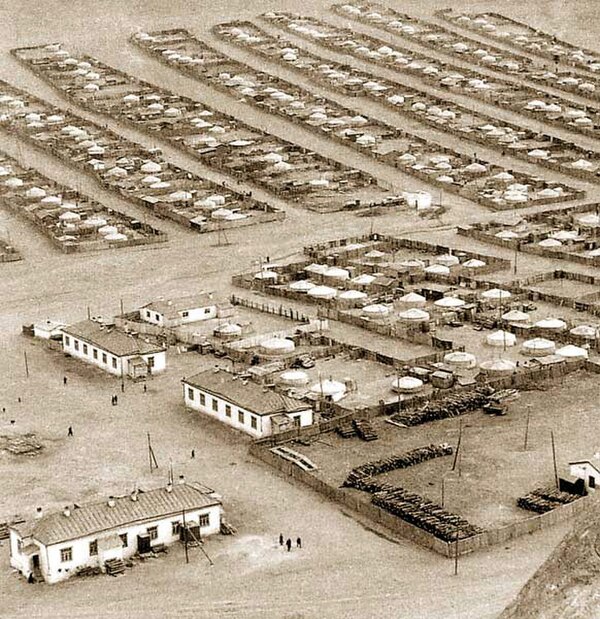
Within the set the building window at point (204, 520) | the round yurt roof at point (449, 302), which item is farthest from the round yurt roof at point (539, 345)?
the building window at point (204, 520)

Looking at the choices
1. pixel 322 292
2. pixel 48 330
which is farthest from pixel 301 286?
pixel 48 330

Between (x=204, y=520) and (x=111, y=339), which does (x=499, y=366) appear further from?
(x=204, y=520)

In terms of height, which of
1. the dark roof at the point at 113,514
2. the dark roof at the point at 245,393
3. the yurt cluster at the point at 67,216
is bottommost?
the yurt cluster at the point at 67,216

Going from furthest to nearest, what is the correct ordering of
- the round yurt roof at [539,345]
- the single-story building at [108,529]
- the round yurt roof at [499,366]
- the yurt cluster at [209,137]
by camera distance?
the yurt cluster at [209,137] → the round yurt roof at [539,345] → the round yurt roof at [499,366] → the single-story building at [108,529]

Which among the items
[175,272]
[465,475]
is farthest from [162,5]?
[465,475]

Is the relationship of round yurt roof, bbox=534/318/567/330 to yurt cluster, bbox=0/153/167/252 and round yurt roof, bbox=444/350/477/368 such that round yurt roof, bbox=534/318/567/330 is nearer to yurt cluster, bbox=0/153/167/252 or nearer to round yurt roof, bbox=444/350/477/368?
round yurt roof, bbox=444/350/477/368

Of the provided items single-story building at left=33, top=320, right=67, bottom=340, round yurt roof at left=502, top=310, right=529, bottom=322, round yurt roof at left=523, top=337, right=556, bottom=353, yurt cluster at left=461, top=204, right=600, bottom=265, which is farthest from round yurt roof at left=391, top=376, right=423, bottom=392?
yurt cluster at left=461, top=204, right=600, bottom=265

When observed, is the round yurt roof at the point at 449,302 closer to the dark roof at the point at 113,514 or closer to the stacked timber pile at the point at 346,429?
the stacked timber pile at the point at 346,429
